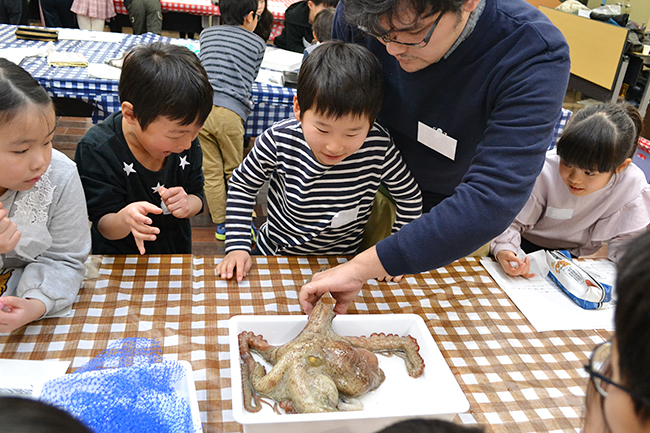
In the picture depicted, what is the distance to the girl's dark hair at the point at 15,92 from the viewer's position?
89cm

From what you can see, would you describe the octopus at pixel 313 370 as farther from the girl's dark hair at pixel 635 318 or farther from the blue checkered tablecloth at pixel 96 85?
the blue checkered tablecloth at pixel 96 85

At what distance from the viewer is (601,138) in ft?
4.91

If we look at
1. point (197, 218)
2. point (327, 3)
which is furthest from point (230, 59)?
point (327, 3)

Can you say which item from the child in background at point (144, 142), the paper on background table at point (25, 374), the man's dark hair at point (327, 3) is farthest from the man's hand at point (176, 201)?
the man's dark hair at point (327, 3)

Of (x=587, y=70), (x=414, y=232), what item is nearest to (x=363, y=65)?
(x=414, y=232)

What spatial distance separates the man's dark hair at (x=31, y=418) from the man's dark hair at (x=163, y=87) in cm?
99

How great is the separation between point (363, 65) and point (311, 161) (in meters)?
0.30

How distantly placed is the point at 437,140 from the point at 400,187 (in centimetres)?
22

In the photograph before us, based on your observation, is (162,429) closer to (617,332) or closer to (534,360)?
(617,332)

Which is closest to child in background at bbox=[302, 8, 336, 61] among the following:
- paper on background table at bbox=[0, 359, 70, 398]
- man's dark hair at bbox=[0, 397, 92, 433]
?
paper on background table at bbox=[0, 359, 70, 398]

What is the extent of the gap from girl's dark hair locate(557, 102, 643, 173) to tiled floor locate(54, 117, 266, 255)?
193cm

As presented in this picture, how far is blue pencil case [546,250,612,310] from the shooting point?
132cm

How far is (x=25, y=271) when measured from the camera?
1063 mm

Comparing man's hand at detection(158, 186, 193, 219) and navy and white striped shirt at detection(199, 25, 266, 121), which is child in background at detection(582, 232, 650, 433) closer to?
man's hand at detection(158, 186, 193, 219)
